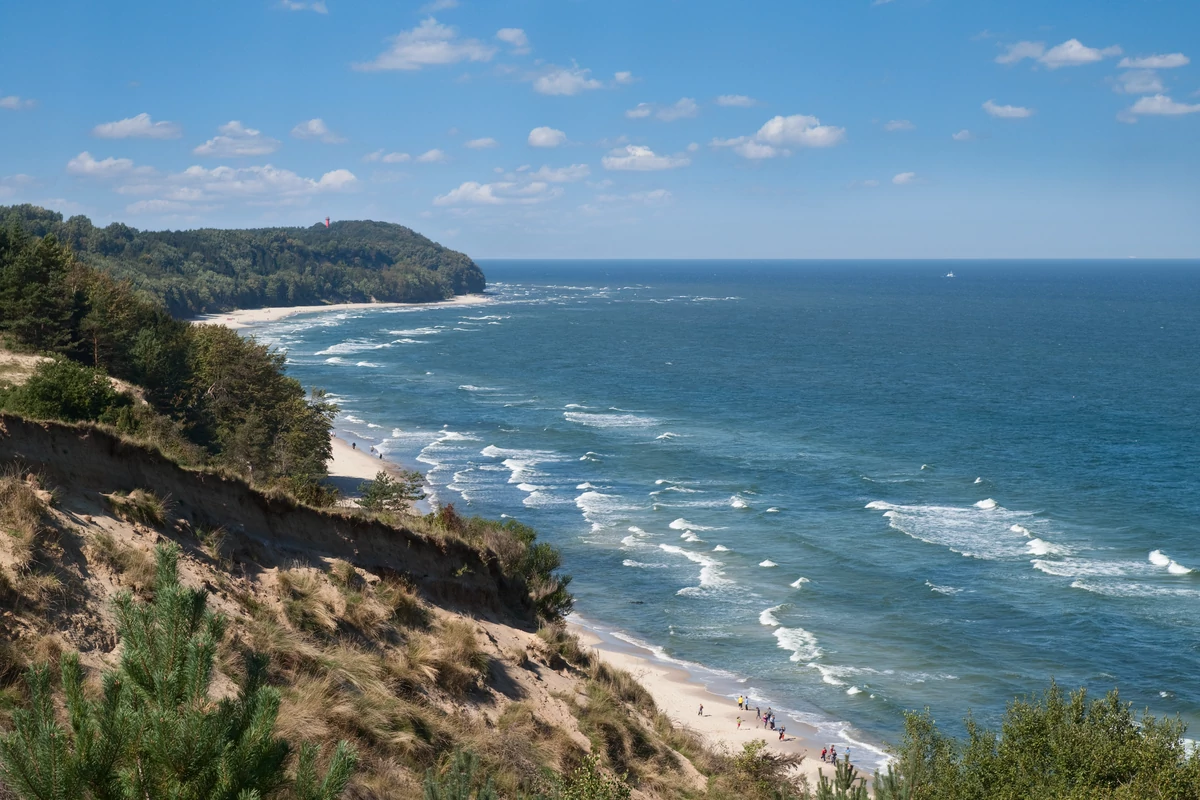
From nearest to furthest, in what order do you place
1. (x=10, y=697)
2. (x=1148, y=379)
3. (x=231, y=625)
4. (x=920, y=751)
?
(x=10, y=697), (x=231, y=625), (x=920, y=751), (x=1148, y=379)

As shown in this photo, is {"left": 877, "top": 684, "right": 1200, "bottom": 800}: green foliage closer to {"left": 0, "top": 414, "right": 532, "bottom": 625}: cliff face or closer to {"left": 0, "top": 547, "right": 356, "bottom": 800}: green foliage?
{"left": 0, "top": 547, "right": 356, "bottom": 800}: green foliage

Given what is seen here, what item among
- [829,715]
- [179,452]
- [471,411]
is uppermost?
[179,452]

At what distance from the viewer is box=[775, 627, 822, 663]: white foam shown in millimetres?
41759

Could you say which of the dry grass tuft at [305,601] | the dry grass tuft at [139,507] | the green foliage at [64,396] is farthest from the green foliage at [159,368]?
the dry grass tuft at [305,601]

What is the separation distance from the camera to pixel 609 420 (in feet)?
290

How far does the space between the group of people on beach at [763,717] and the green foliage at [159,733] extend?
2995 cm

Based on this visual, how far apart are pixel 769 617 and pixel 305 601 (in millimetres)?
30281

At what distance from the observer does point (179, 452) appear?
2300 cm

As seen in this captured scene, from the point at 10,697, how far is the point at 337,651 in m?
6.88

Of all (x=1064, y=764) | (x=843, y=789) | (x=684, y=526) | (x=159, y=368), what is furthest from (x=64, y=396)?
(x=684, y=526)

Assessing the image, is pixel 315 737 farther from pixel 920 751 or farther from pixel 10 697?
pixel 920 751

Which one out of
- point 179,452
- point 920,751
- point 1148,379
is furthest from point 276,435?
point 1148,379

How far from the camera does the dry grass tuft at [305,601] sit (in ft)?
60.5

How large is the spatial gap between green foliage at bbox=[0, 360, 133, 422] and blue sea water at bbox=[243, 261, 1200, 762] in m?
24.3
